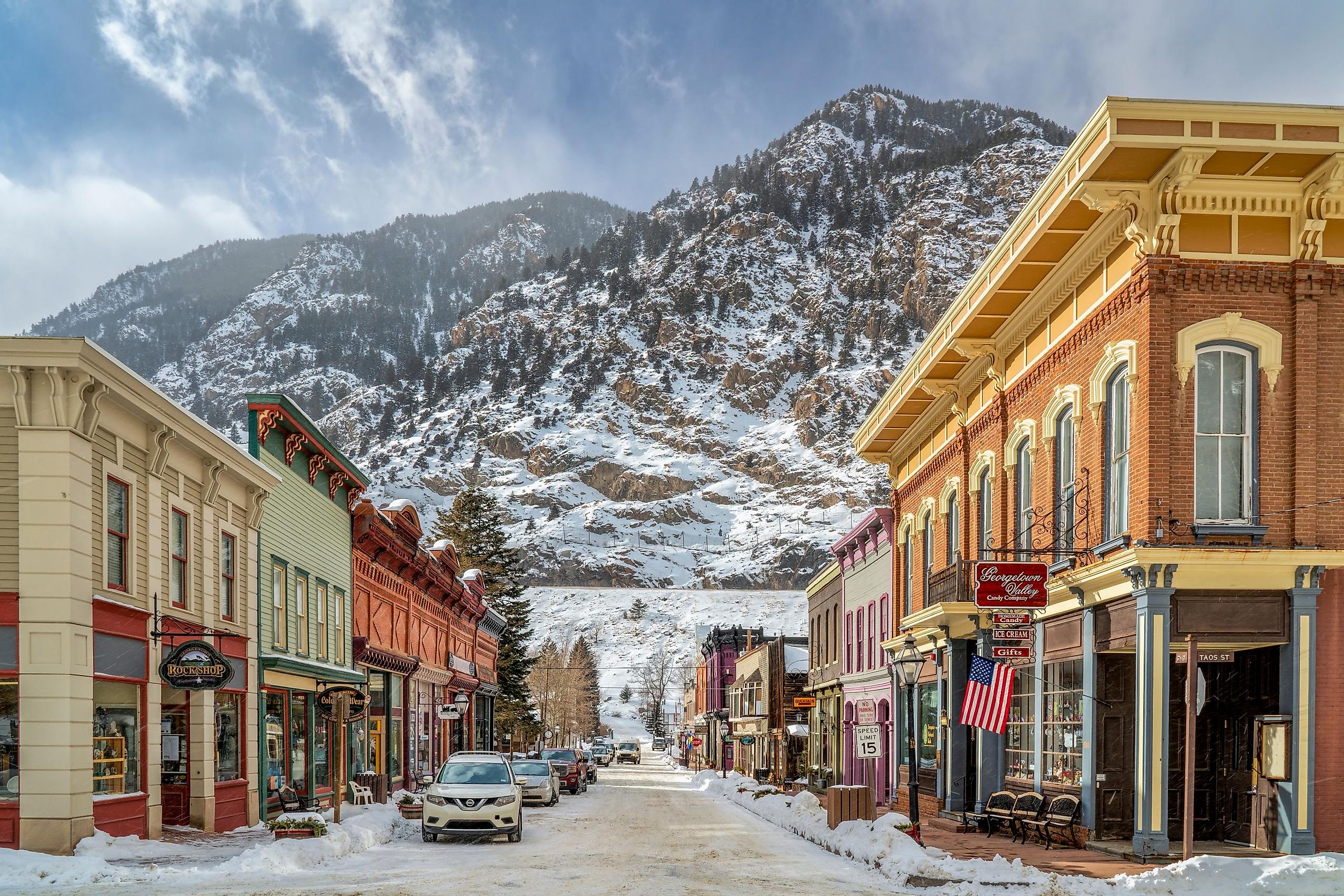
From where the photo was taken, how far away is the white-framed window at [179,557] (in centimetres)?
2380

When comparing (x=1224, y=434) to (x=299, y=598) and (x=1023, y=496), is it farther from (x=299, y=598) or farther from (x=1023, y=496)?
(x=299, y=598)

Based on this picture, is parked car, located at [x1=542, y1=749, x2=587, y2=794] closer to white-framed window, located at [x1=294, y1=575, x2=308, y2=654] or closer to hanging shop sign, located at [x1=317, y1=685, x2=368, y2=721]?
hanging shop sign, located at [x1=317, y1=685, x2=368, y2=721]

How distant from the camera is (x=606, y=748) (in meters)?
108

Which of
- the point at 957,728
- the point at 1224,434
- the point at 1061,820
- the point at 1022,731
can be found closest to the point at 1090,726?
the point at 1061,820

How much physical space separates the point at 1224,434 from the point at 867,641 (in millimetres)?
25420

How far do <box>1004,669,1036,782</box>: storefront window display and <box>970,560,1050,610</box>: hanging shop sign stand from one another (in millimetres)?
3020

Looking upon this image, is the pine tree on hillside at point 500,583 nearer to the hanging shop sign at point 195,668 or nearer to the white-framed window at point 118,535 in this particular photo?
the hanging shop sign at point 195,668

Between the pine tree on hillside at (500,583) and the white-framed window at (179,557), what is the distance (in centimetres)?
4758

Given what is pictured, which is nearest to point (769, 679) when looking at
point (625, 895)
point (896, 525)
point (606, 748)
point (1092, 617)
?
point (896, 525)

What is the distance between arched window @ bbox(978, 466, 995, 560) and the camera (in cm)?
2781

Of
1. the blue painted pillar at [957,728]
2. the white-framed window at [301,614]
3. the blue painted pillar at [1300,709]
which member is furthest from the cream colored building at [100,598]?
the blue painted pillar at [1300,709]

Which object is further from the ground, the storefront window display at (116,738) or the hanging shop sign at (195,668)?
the hanging shop sign at (195,668)

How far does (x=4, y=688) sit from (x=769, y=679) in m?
52.7

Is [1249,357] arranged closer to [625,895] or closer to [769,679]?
[625,895]
